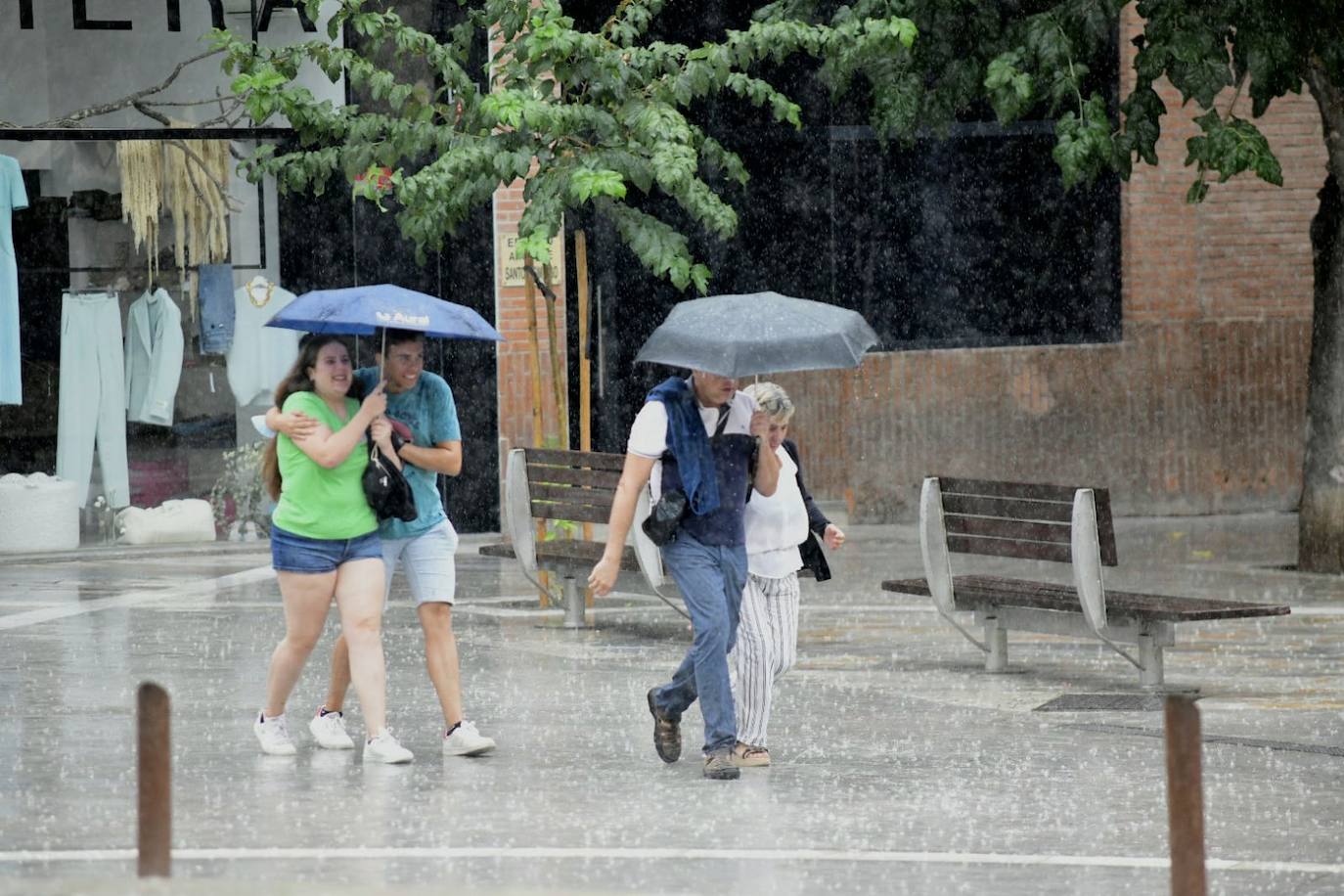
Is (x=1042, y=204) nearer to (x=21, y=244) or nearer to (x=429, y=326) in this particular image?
(x=21, y=244)

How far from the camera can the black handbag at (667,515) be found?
8.88 meters

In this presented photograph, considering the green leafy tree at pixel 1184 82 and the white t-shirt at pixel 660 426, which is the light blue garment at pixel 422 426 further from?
the green leafy tree at pixel 1184 82

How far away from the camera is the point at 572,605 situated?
13.5m

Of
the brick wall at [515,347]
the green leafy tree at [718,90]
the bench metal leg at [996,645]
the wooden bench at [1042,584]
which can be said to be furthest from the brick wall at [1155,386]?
the bench metal leg at [996,645]

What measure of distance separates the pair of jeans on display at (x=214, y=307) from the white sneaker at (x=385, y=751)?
33.3 feet

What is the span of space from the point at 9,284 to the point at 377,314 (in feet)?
33.2

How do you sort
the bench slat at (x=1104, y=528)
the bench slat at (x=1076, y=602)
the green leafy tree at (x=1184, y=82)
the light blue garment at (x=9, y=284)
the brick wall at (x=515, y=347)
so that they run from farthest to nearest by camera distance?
the brick wall at (x=515, y=347) → the light blue garment at (x=9, y=284) → the green leafy tree at (x=1184, y=82) → the bench slat at (x=1104, y=528) → the bench slat at (x=1076, y=602)

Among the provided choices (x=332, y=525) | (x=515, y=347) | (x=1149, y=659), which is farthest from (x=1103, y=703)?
(x=515, y=347)

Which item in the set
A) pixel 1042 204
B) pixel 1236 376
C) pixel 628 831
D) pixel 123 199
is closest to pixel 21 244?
pixel 123 199

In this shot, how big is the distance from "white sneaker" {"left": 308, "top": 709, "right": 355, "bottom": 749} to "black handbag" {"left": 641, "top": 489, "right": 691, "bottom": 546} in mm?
1603

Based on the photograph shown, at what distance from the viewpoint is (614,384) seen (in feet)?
64.4

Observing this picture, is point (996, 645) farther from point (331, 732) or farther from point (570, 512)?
point (331, 732)

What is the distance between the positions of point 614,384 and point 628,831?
1188cm

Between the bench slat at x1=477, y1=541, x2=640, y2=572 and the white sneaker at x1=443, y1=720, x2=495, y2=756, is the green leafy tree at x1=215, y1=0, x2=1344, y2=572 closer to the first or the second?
the bench slat at x1=477, y1=541, x2=640, y2=572
